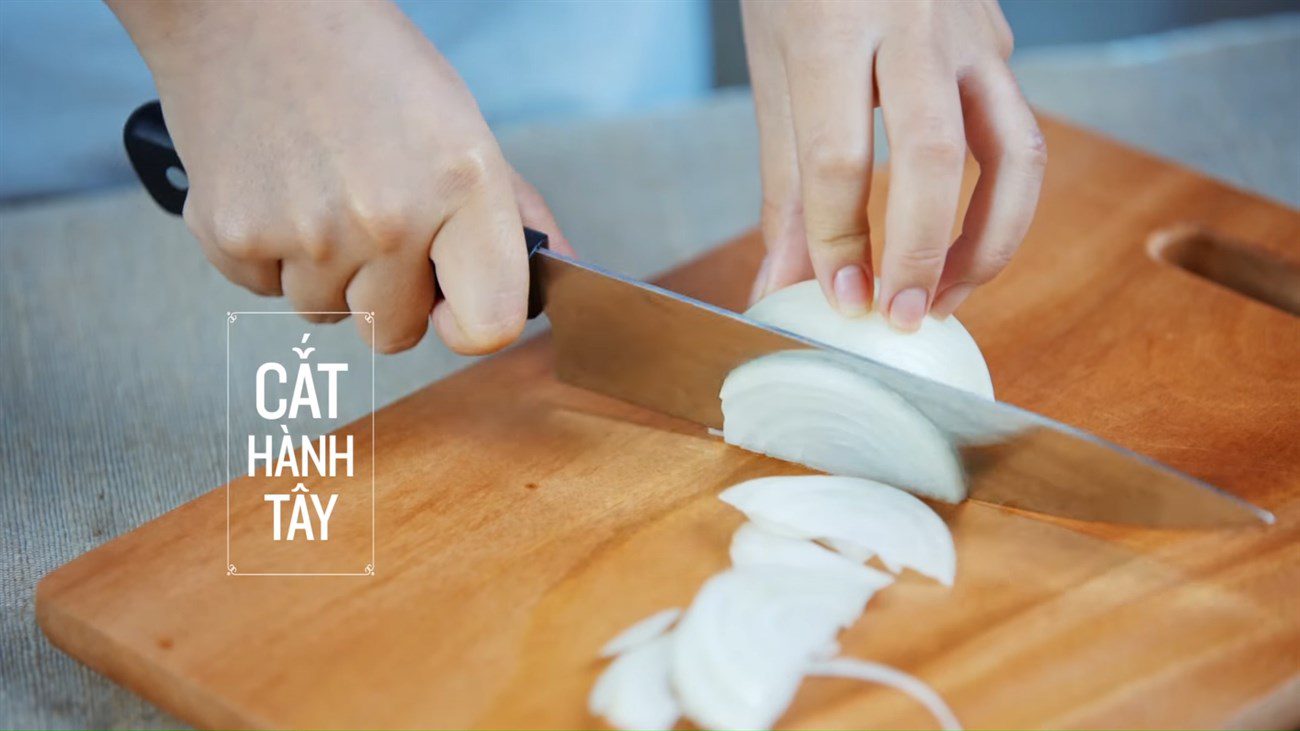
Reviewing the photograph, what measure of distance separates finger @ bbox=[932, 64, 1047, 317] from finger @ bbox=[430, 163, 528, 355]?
350 mm

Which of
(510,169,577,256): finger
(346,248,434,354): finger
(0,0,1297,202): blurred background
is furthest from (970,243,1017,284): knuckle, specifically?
(0,0,1297,202): blurred background

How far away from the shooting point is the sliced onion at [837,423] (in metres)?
1.02

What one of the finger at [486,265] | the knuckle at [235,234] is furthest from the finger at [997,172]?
the knuckle at [235,234]

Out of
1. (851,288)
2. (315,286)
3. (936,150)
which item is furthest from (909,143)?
(315,286)

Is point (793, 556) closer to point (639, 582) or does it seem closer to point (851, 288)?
point (639, 582)

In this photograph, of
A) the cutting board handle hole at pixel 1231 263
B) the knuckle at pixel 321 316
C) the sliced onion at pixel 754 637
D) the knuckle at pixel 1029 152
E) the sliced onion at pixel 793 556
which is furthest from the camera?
the cutting board handle hole at pixel 1231 263

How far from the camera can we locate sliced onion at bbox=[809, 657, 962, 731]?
88 cm

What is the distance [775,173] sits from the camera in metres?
1.31

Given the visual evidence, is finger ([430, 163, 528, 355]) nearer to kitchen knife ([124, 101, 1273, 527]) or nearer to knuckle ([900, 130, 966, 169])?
kitchen knife ([124, 101, 1273, 527])

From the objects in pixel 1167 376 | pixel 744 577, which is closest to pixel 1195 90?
pixel 1167 376

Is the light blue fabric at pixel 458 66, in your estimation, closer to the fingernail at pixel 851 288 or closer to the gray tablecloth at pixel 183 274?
the gray tablecloth at pixel 183 274

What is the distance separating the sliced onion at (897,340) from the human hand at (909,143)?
0.06 feet

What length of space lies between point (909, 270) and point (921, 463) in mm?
150

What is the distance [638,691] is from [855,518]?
0.76 ft
